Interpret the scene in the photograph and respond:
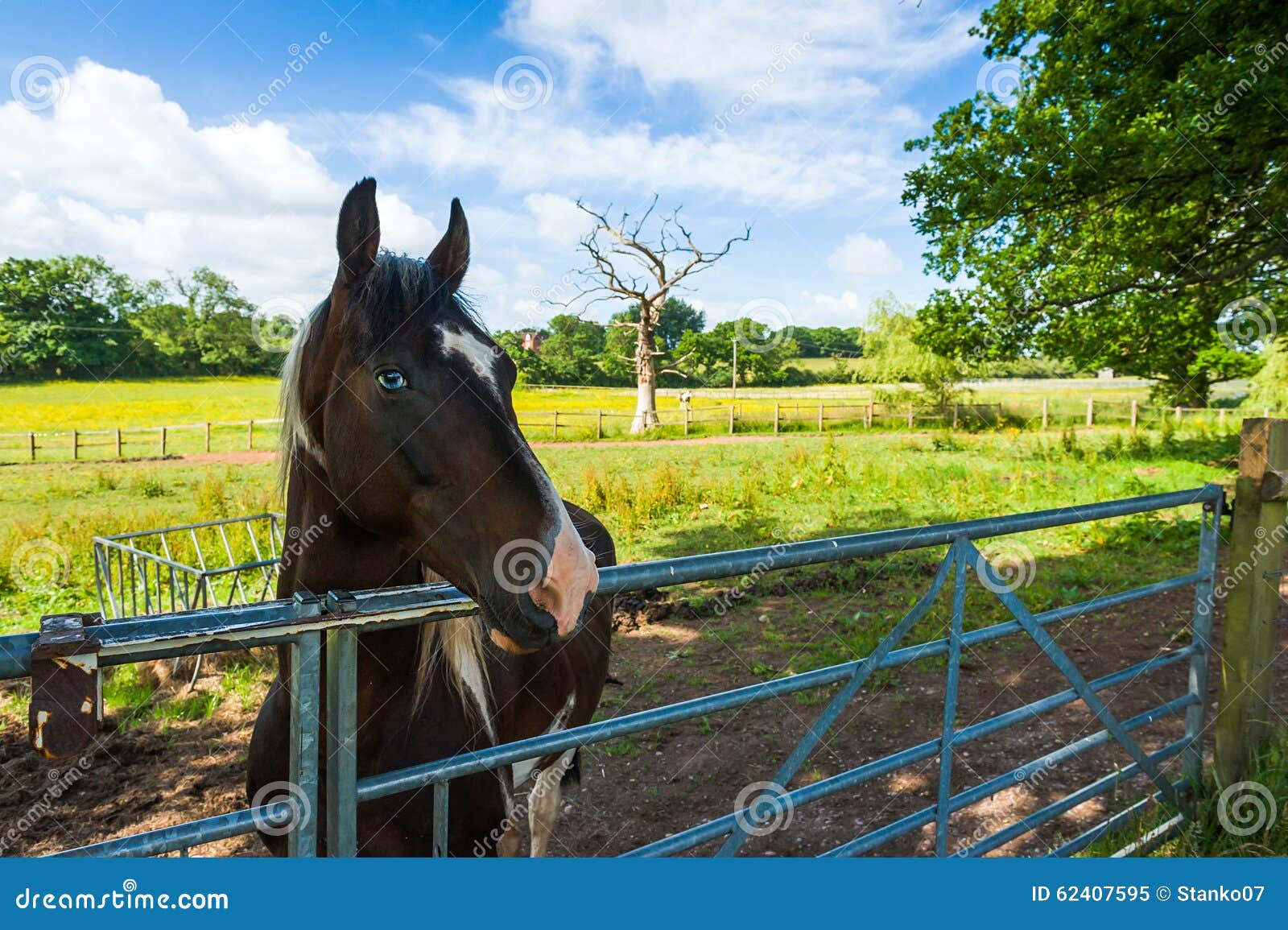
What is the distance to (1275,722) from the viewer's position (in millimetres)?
3146

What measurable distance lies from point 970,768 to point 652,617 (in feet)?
11.2

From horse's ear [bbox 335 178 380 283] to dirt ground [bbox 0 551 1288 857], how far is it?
8.05 ft

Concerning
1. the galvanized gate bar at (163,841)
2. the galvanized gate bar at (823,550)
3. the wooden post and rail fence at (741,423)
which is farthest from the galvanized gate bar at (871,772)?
the wooden post and rail fence at (741,423)

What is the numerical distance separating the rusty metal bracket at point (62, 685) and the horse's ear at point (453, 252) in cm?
124

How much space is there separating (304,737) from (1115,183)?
10.3 m

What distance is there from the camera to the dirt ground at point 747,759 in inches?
142

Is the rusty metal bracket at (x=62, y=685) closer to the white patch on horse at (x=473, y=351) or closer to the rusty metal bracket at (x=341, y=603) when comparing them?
the rusty metal bracket at (x=341, y=603)

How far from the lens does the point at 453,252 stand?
6.43 feet

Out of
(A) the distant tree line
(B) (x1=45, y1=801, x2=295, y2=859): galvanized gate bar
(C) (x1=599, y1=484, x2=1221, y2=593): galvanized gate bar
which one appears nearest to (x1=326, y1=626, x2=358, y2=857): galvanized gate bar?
(B) (x1=45, y1=801, x2=295, y2=859): galvanized gate bar

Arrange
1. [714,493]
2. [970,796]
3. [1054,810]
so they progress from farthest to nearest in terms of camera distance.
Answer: [714,493], [1054,810], [970,796]

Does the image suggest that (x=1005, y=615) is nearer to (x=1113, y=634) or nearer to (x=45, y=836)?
(x=1113, y=634)

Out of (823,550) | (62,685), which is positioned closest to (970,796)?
(823,550)

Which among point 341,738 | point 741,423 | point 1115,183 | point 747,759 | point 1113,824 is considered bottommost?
point 747,759

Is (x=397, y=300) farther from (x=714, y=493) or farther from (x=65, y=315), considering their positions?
(x=65, y=315)
